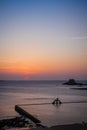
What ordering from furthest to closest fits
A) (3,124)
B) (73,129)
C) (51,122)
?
(51,122) → (3,124) → (73,129)

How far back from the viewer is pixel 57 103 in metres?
32.7

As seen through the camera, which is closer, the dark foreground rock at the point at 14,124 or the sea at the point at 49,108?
the dark foreground rock at the point at 14,124

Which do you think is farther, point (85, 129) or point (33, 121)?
point (33, 121)

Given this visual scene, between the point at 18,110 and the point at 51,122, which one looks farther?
the point at 18,110

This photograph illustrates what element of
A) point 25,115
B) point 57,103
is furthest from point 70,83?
point 25,115

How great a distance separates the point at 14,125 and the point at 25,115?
198 inches

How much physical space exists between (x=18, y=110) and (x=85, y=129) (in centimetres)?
1673

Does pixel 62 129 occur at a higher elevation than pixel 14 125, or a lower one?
higher

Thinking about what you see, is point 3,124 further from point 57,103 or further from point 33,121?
point 57,103

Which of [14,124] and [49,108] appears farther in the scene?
[49,108]

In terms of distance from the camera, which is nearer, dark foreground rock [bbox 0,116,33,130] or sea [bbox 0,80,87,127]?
dark foreground rock [bbox 0,116,33,130]

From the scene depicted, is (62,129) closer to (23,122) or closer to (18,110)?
(23,122)

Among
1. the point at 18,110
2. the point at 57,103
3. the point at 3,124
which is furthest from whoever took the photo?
the point at 57,103

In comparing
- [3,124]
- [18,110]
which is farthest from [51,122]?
[18,110]
